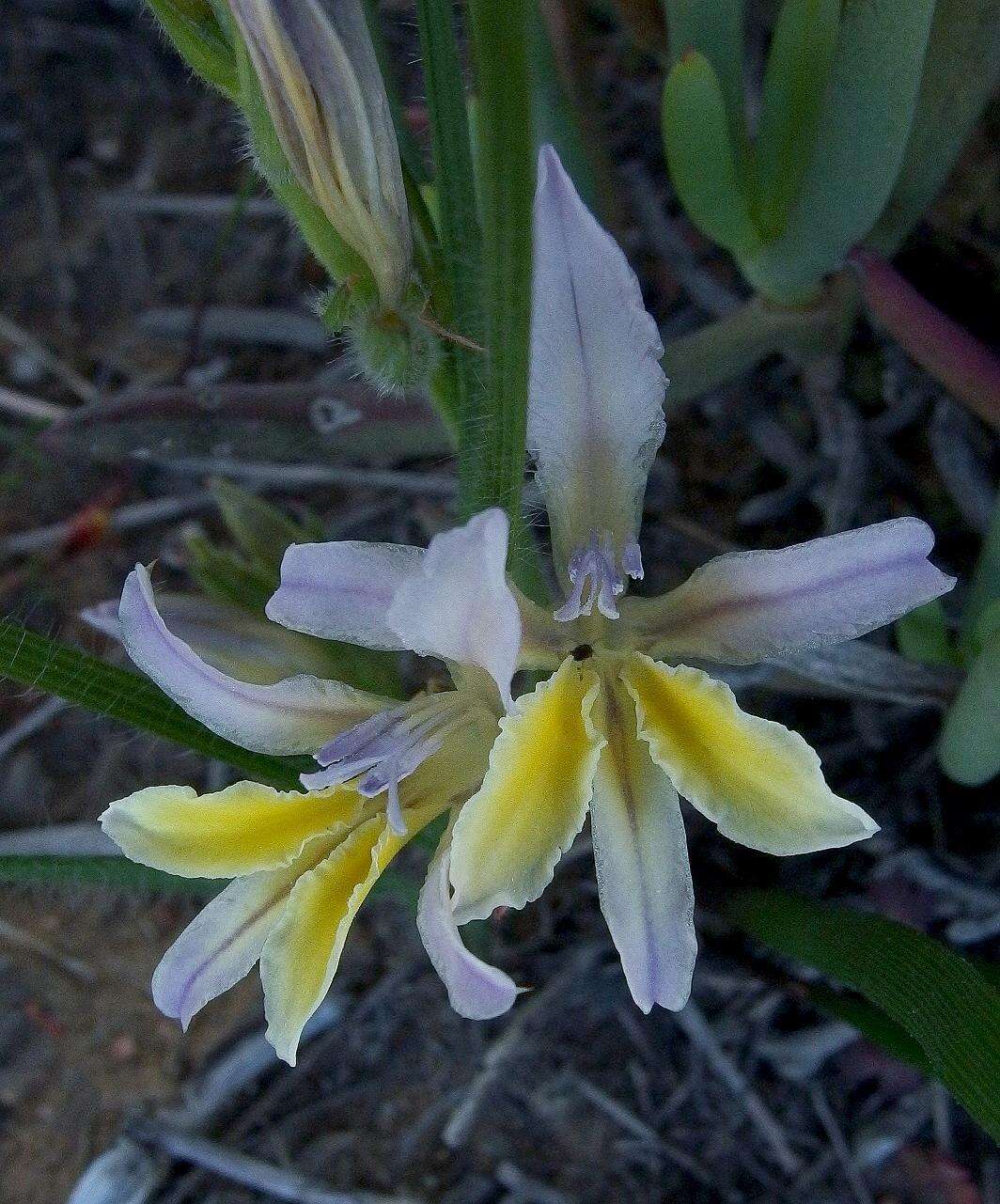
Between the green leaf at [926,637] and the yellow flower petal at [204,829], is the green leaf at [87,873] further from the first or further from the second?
the green leaf at [926,637]

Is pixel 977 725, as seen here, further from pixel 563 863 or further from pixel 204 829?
pixel 204 829

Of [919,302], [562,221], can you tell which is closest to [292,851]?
[562,221]

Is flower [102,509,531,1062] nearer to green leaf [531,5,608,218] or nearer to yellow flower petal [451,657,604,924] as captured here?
yellow flower petal [451,657,604,924]

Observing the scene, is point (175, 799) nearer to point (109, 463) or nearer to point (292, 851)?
point (292, 851)

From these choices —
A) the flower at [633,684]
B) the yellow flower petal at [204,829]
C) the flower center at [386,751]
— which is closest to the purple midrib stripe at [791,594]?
the flower at [633,684]

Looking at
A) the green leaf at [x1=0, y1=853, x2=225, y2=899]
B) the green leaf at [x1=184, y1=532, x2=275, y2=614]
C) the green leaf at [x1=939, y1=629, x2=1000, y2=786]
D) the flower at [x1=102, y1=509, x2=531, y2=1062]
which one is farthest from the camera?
the green leaf at [x1=184, y1=532, x2=275, y2=614]

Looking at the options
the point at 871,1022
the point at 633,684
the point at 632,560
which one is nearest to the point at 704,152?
the point at 632,560

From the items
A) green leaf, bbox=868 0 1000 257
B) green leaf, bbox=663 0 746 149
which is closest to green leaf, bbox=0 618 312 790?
green leaf, bbox=663 0 746 149
